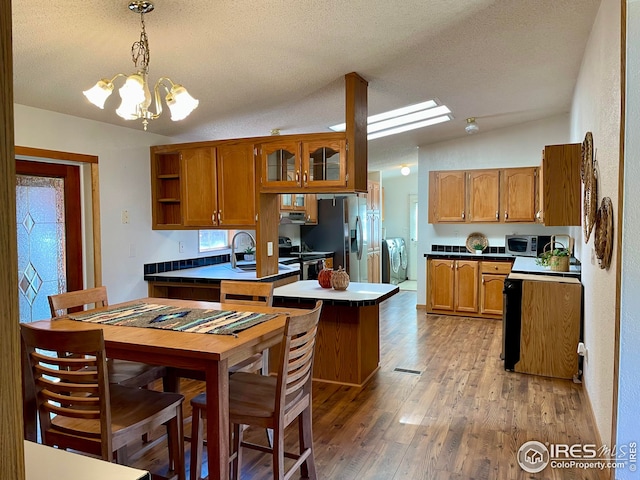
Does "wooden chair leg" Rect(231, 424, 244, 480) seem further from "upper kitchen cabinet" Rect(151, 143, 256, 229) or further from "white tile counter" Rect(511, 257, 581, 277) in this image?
"white tile counter" Rect(511, 257, 581, 277)

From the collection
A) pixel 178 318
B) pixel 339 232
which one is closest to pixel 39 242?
pixel 178 318

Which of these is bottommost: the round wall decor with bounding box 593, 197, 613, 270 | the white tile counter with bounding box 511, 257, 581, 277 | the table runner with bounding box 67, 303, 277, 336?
the table runner with bounding box 67, 303, 277, 336

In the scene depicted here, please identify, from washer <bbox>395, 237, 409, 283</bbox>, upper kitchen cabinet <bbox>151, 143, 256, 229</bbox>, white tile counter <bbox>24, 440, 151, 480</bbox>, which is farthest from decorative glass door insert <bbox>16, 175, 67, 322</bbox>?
washer <bbox>395, 237, 409, 283</bbox>

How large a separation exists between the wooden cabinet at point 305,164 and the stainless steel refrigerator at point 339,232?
9.44ft

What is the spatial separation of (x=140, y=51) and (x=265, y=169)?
1.61 meters

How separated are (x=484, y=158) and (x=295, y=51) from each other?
13.8 feet

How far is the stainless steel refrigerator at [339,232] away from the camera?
6.85 meters

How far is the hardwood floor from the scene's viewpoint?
2.41 m

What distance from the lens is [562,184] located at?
387cm

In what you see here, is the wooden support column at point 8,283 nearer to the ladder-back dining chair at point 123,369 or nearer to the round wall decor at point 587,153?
the ladder-back dining chair at point 123,369

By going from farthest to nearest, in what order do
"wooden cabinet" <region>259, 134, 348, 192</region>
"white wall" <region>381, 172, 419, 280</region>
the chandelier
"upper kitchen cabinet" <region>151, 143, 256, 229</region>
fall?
"white wall" <region>381, 172, 419, 280</region>, "upper kitchen cabinet" <region>151, 143, 256, 229</region>, "wooden cabinet" <region>259, 134, 348, 192</region>, the chandelier

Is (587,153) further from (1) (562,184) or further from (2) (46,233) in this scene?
(2) (46,233)

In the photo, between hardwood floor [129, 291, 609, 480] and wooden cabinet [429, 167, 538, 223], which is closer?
hardwood floor [129, 291, 609, 480]

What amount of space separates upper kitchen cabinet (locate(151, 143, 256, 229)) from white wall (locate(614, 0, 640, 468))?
285 centimetres
